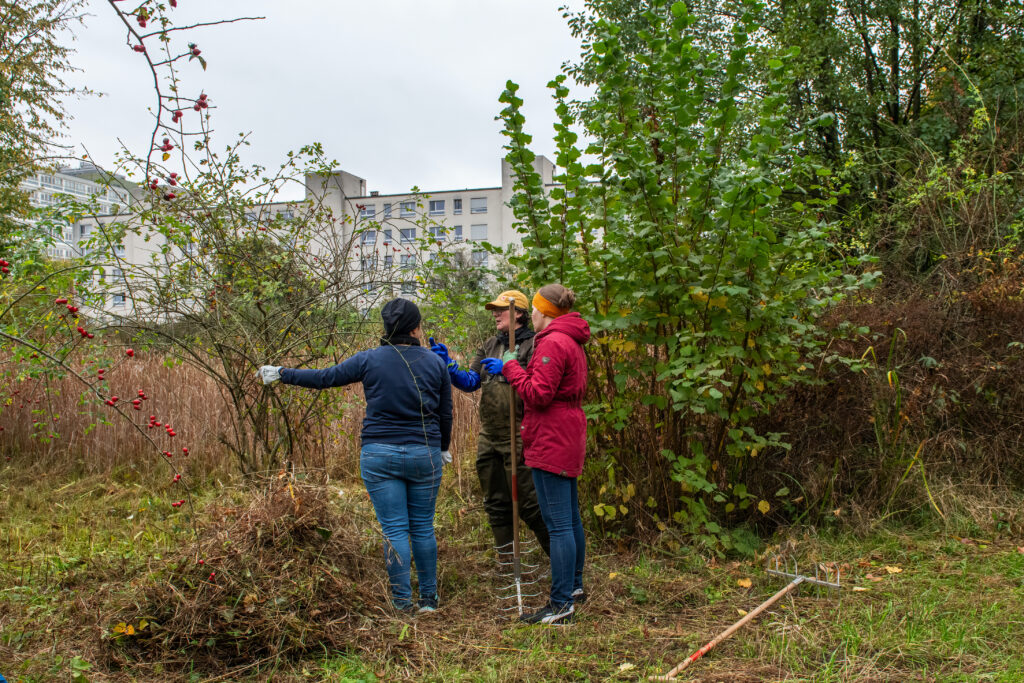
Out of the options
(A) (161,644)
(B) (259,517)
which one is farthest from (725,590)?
(A) (161,644)

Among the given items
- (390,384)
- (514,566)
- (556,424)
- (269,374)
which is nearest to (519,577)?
(514,566)

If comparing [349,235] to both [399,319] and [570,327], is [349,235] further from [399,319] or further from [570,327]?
[570,327]

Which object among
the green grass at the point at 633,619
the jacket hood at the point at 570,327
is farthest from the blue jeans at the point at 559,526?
the jacket hood at the point at 570,327

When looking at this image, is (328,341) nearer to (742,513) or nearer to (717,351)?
(717,351)

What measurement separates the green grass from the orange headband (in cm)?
167

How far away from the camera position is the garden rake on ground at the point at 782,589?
11.3ft

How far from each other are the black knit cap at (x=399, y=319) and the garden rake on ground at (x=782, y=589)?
2.12 metres

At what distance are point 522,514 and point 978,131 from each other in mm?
9056

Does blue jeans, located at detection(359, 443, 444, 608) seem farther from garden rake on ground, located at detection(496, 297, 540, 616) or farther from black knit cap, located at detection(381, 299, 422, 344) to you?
black knit cap, located at detection(381, 299, 422, 344)

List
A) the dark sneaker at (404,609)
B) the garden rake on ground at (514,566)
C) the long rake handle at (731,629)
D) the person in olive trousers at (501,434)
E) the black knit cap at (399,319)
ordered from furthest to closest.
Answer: the person in olive trousers at (501,434)
the garden rake on ground at (514,566)
the black knit cap at (399,319)
the dark sneaker at (404,609)
the long rake handle at (731,629)

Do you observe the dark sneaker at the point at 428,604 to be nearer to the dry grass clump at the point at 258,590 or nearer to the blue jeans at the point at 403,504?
the blue jeans at the point at 403,504

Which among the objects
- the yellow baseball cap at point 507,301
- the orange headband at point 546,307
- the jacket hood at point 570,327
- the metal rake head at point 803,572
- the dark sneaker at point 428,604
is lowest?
the metal rake head at point 803,572

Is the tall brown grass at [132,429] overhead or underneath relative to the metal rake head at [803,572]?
overhead

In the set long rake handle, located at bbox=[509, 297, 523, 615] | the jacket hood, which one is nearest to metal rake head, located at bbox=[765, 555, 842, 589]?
long rake handle, located at bbox=[509, 297, 523, 615]
